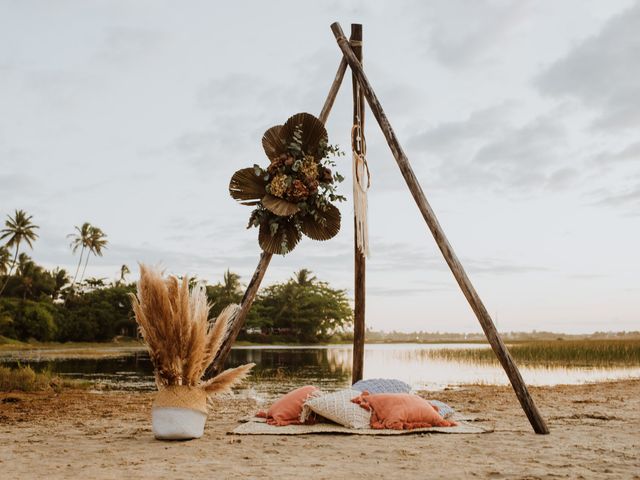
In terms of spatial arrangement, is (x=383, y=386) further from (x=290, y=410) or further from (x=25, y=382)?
(x=25, y=382)

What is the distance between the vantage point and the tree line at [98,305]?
142 ft

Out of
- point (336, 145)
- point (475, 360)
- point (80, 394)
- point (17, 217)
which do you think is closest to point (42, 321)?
point (17, 217)

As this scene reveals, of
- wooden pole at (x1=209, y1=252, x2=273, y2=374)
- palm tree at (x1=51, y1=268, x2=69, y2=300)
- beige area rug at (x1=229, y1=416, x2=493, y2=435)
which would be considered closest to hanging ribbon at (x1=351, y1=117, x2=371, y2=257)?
wooden pole at (x1=209, y1=252, x2=273, y2=374)

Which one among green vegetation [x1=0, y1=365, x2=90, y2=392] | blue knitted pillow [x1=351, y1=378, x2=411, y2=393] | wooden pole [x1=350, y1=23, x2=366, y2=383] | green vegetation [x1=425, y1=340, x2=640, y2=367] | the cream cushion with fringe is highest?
wooden pole [x1=350, y1=23, x2=366, y2=383]

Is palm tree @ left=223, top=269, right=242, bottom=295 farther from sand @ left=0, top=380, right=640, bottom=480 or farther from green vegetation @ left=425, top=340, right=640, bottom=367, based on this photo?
sand @ left=0, top=380, right=640, bottom=480

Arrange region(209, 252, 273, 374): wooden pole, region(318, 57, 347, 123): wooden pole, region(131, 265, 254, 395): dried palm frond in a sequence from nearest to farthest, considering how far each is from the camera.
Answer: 1. region(131, 265, 254, 395): dried palm frond
2. region(209, 252, 273, 374): wooden pole
3. region(318, 57, 347, 123): wooden pole

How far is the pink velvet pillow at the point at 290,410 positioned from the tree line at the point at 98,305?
35.1m

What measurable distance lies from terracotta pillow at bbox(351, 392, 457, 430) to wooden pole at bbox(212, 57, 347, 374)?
4.00 ft

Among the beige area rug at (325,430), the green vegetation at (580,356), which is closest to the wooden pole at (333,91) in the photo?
the beige area rug at (325,430)

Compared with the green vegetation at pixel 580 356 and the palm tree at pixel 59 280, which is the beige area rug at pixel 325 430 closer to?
the green vegetation at pixel 580 356

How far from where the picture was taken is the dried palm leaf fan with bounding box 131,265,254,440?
461cm

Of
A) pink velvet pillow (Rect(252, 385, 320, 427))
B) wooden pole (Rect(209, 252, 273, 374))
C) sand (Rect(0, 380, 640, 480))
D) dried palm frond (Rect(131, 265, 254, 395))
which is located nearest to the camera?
sand (Rect(0, 380, 640, 480))

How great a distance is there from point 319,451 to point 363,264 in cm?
302

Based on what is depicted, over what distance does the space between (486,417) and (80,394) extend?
6.27 meters
